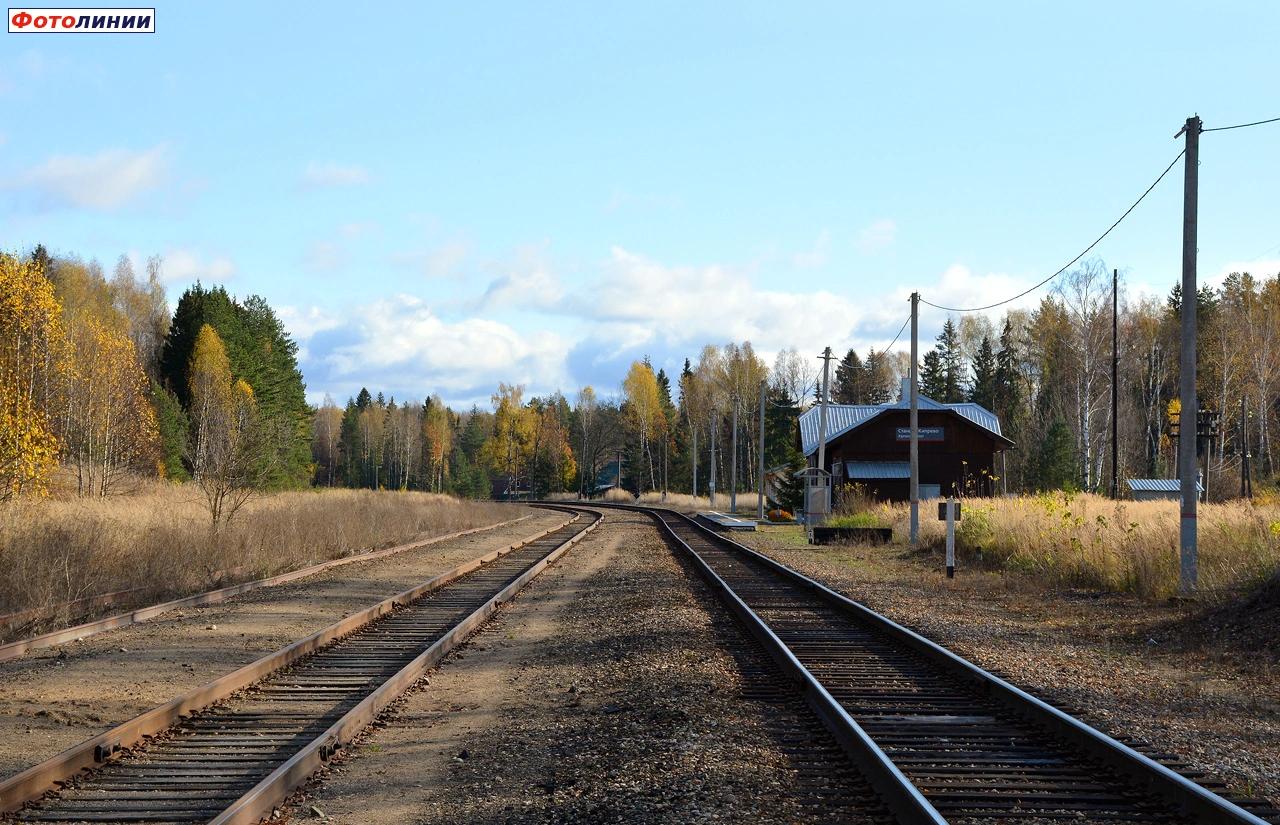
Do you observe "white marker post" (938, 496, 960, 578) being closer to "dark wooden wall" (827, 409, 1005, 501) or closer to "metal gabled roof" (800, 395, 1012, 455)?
"metal gabled roof" (800, 395, 1012, 455)

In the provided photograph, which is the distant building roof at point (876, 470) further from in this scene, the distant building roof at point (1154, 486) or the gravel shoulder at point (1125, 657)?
the gravel shoulder at point (1125, 657)

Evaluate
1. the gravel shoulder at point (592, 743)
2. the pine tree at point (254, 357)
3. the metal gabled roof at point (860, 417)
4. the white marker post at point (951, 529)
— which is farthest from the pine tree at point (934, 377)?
the gravel shoulder at point (592, 743)

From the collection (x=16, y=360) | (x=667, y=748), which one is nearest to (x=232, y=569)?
(x=16, y=360)

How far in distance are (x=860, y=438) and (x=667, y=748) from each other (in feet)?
160

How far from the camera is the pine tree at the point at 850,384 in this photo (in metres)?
105

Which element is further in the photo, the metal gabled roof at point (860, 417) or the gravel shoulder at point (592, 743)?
the metal gabled roof at point (860, 417)

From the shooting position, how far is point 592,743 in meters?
7.54

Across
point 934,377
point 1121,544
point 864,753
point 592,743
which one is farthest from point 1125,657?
point 934,377

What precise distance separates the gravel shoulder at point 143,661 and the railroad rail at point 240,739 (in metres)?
0.56

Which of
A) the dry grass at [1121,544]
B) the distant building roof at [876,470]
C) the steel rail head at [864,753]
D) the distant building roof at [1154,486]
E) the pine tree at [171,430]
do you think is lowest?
the steel rail head at [864,753]

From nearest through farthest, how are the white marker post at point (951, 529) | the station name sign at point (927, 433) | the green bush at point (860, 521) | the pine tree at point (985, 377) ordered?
the white marker post at point (951, 529)
the green bush at point (860, 521)
the station name sign at point (927, 433)
the pine tree at point (985, 377)

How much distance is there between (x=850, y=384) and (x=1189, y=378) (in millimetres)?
91007

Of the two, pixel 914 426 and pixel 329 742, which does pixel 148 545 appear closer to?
pixel 329 742

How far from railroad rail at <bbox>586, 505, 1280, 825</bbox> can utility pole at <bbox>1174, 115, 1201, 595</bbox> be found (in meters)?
5.49
